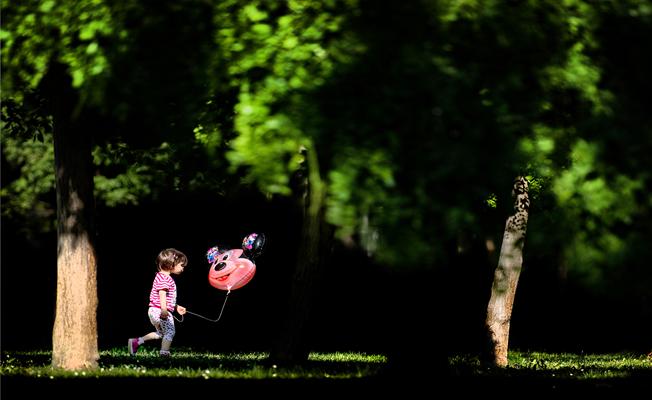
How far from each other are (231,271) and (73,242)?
4.31 meters

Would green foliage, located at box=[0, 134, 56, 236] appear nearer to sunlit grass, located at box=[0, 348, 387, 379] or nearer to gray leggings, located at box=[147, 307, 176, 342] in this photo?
sunlit grass, located at box=[0, 348, 387, 379]

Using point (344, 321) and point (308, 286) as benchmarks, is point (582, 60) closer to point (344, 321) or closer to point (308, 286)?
point (308, 286)

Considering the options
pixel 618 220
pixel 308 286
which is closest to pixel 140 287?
pixel 308 286

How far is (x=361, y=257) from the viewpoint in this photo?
29672mm

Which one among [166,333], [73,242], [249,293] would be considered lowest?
[249,293]

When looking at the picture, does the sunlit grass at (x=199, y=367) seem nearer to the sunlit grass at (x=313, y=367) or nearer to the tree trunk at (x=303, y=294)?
the sunlit grass at (x=313, y=367)

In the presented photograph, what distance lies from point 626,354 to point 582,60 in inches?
595

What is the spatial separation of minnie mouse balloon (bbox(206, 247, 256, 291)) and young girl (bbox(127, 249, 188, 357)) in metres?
1.00

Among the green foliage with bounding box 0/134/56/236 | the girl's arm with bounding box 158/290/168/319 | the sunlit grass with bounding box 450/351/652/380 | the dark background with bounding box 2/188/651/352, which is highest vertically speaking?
the girl's arm with bounding box 158/290/168/319

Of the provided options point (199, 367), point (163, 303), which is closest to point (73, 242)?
point (199, 367)

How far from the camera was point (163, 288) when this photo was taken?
16.3m

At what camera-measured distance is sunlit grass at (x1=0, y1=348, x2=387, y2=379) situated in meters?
12.1

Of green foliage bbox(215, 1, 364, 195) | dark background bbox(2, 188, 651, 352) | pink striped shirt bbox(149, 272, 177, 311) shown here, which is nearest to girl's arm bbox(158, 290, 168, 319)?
pink striped shirt bbox(149, 272, 177, 311)

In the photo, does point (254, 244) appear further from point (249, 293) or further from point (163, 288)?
point (249, 293)
